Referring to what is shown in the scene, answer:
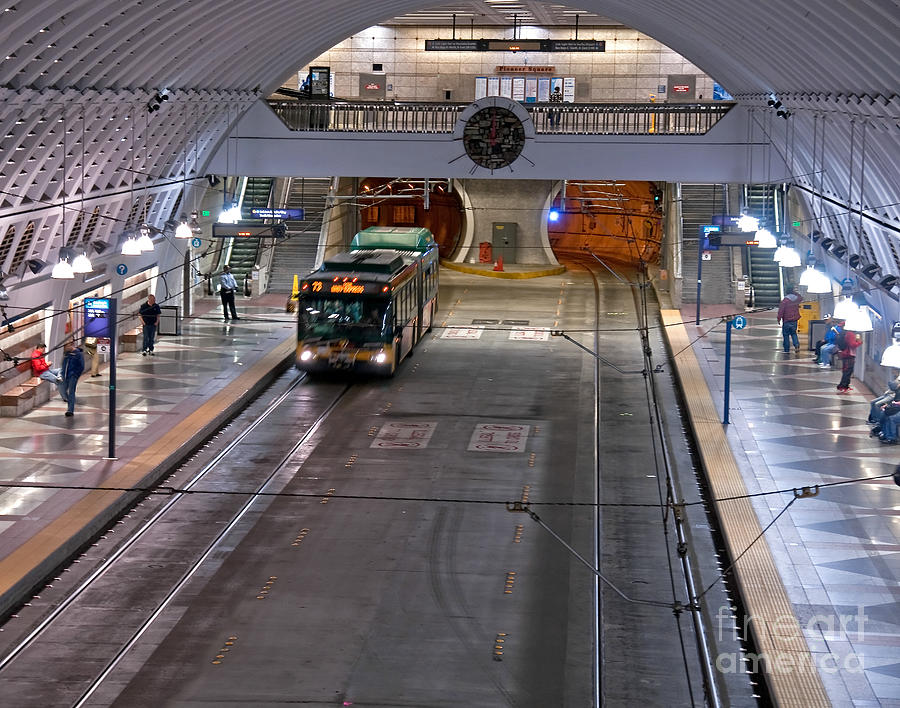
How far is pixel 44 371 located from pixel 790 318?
18.6 m

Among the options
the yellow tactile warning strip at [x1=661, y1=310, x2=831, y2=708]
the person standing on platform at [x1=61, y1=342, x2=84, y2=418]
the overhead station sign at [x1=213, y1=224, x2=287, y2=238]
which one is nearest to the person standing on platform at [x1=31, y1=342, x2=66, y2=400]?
the person standing on platform at [x1=61, y1=342, x2=84, y2=418]

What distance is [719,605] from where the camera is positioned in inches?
699

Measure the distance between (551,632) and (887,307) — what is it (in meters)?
16.1

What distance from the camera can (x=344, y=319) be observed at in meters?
30.9

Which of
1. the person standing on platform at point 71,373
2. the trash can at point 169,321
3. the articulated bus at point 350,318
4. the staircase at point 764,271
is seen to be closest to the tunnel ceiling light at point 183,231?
the articulated bus at point 350,318

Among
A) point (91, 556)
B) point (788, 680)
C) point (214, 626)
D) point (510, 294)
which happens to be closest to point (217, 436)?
point (91, 556)

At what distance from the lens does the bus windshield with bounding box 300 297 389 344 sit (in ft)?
101

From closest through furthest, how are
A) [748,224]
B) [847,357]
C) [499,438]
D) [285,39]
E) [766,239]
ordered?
[499,438]
[847,357]
[766,239]
[285,39]
[748,224]

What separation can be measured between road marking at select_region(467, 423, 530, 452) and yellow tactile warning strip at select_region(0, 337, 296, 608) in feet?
17.1

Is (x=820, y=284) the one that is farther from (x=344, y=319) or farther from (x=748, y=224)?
(x=344, y=319)

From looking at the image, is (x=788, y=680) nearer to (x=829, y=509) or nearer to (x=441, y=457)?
(x=829, y=509)

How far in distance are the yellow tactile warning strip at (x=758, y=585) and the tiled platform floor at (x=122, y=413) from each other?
32.8ft

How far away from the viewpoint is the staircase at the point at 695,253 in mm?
43656

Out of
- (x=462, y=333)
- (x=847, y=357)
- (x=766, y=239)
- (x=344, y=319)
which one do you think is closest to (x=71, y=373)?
(x=344, y=319)
